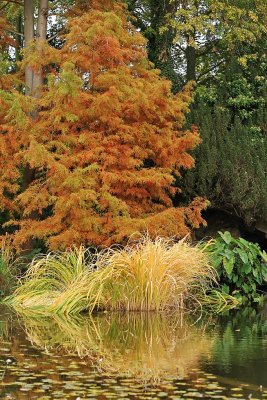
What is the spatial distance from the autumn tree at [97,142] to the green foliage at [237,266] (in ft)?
2.66

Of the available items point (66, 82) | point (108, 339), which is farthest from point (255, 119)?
point (108, 339)

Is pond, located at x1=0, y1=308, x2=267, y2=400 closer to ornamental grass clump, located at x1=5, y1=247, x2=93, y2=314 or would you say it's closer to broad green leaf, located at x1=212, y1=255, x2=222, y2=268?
ornamental grass clump, located at x1=5, y1=247, x2=93, y2=314

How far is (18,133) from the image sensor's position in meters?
12.2

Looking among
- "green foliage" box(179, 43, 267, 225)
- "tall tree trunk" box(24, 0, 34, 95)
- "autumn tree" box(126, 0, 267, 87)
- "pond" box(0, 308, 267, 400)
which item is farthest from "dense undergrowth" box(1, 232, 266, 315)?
"autumn tree" box(126, 0, 267, 87)

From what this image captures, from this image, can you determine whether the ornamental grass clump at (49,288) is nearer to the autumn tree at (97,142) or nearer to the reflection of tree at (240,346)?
the autumn tree at (97,142)

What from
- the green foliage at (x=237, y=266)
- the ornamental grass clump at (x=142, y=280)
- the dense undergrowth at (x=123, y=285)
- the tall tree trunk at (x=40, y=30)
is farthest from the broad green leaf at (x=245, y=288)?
the tall tree trunk at (x=40, y=30)

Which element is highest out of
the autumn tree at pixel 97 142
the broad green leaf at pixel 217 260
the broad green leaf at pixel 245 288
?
the autumn tree at pixel 97 142

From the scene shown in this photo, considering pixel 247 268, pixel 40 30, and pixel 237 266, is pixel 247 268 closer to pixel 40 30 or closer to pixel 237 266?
pixel 237 266

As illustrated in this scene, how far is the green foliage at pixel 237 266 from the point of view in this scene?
11867 millimetres

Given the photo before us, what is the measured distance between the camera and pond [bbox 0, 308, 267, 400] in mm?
4875

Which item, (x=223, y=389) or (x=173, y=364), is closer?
(x=223, y=389)

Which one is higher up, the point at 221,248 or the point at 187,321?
the point at 221,248

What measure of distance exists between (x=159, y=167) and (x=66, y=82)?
2.53m

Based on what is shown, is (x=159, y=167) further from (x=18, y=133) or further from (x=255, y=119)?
(x=255, y=119)
